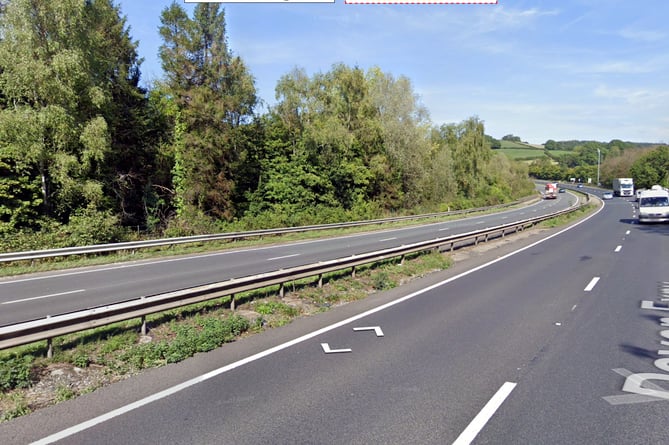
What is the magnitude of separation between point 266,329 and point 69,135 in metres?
19.2

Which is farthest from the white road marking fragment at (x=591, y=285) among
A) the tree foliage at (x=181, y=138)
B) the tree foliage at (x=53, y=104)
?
the tree foliage at (x=53, y=104)

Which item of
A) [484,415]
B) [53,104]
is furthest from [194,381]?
[53,104]

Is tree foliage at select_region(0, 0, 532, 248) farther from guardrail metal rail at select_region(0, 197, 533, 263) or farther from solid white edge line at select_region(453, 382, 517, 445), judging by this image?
solid white edge line at select_region(453, 382, 517, 445)

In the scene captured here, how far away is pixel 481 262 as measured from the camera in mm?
17266

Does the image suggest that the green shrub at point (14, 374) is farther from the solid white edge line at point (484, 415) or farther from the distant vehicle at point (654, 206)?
the distant vehicle at point (654, 206)

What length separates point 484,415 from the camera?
4.91m

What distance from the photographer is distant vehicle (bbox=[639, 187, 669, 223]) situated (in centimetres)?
3241

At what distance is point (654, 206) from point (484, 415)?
113 ft

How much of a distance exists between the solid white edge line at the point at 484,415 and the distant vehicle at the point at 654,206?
3328 cm

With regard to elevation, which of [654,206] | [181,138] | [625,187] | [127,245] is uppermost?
[181,138]

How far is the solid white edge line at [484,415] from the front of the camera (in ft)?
14.5

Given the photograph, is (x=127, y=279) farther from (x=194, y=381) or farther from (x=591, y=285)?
(x=591, y=285)

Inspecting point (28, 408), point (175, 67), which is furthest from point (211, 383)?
point (175, 67)

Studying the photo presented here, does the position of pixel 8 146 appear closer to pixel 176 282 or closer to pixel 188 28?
pixel 176 282
